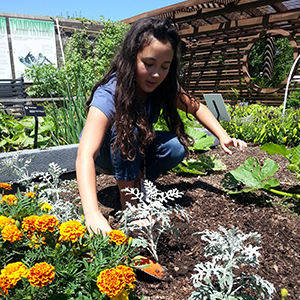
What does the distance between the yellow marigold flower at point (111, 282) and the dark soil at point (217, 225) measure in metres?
0.44

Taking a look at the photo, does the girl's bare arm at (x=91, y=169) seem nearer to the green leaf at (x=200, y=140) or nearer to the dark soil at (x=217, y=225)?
the dark soil at (x=217, y=225)

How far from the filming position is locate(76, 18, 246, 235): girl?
1.33 meters

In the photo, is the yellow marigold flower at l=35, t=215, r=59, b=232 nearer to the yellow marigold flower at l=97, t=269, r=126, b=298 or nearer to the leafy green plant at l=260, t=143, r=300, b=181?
the yellow marigold flower at l=97, t=269, r=126, b=298

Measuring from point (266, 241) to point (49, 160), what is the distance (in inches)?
64.0

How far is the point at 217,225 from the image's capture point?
1.61 m

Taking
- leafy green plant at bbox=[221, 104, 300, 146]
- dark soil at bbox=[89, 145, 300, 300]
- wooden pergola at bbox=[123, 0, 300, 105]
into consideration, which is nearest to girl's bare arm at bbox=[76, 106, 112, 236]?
dark soil at bbox=[89, 145, 300, 300]

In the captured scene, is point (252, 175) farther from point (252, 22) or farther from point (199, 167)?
point (252, 22)

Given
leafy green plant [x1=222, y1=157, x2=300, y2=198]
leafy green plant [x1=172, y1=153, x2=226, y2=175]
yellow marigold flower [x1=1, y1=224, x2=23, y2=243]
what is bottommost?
leafy green plant [x1=172, y1=153, x2=226, y2=175]

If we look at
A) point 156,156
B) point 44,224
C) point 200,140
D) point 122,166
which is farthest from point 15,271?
point 200,140

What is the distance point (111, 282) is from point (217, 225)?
1006 mm

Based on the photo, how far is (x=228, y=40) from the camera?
7.51 meters

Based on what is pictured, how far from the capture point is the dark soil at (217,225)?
1191 millimetres


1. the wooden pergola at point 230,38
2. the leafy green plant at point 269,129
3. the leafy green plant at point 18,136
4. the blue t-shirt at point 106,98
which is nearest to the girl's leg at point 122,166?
the blue t-shirt at point 106,98

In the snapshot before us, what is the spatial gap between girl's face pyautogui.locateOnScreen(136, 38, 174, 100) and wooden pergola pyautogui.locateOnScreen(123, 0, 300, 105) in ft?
17.3
